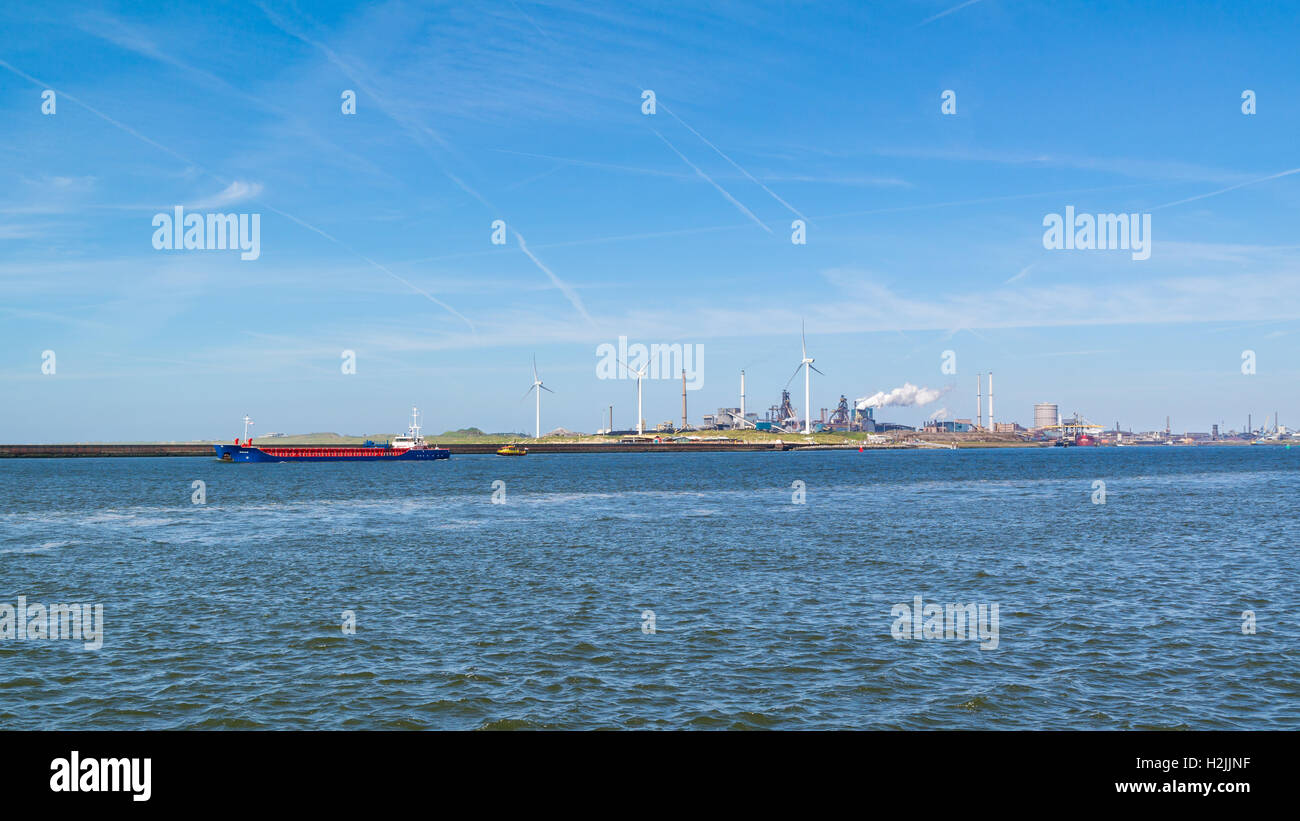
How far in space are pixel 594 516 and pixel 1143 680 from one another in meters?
56.3

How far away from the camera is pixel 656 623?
102ft

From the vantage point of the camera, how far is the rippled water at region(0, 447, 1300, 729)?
21391 mm

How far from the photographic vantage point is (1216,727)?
19.7 metres

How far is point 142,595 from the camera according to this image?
37156 mm

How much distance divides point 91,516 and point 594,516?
4511 cm

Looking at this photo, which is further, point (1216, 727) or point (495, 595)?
point (495, 595)

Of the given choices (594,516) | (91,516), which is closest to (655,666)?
(594,516)

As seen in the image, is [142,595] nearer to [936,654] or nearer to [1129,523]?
[936,654]

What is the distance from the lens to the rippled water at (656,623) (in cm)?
2139
